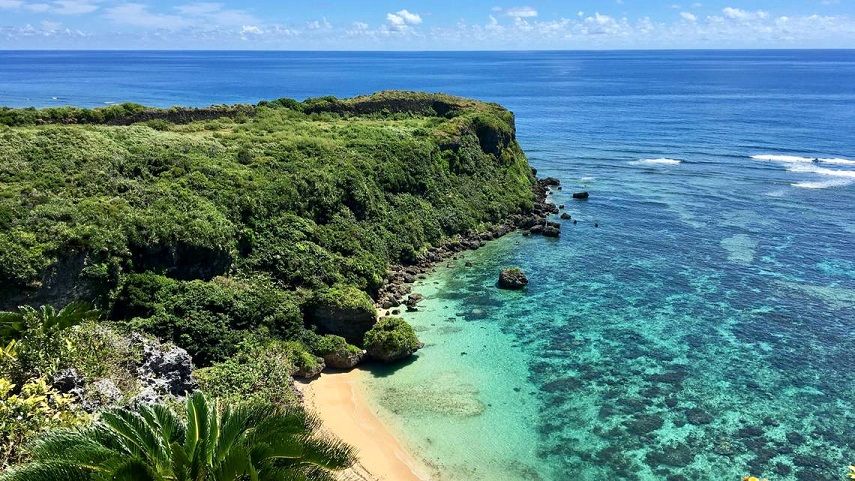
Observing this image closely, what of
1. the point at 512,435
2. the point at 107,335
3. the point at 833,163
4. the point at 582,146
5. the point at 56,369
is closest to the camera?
the point at 56,369

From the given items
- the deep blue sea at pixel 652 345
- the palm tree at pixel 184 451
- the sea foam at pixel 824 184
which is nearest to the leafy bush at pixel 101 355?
the palm tree at pixel 184 451

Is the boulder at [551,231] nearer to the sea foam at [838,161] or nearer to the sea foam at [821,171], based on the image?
the sea foam at [821,171]

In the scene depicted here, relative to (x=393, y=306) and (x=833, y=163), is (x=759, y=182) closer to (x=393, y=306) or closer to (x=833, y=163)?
(x=833, y=163)

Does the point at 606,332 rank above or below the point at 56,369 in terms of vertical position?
below

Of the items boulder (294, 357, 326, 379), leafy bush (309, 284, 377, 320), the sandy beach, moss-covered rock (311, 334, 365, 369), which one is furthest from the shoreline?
leafy bush (309, 284, 377, 320)

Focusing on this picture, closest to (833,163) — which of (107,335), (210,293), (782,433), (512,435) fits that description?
(782,433)

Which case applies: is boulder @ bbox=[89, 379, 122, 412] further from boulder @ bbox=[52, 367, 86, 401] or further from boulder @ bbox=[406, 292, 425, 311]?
boulder @ bbox=[406, 292, 425, 311]
